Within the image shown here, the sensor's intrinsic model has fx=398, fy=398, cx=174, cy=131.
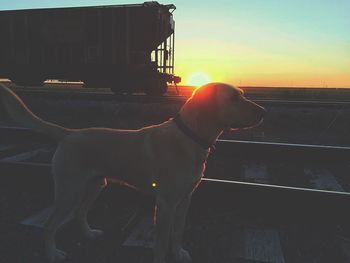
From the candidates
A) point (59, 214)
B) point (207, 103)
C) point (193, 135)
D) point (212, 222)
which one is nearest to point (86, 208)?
point (59, 214)

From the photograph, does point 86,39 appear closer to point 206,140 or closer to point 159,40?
point 159,40

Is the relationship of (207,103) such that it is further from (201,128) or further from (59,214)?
(59,214)

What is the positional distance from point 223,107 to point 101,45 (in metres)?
17.8

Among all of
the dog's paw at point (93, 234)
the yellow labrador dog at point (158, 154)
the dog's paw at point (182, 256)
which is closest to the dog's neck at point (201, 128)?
the yellow labrador dog at point (158, 154)

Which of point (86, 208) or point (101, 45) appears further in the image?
point (101, 45)

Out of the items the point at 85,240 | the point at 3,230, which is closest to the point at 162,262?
the point at 85,240

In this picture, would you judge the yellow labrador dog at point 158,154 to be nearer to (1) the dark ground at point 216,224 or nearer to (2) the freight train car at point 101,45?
(1) the dark ground at point 216,224

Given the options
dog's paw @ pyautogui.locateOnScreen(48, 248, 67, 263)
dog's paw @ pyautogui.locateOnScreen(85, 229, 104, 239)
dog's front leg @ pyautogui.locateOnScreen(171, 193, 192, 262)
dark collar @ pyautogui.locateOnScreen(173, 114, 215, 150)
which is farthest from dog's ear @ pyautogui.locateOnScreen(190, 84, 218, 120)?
dog's paw @ pyautogui.locateOnScreen(48, 248, 67, 263)

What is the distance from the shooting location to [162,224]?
129 inches

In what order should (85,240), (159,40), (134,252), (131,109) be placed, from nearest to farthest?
(134,252), (85,240), (131,109), (159,40)

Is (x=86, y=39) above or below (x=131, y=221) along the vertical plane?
above

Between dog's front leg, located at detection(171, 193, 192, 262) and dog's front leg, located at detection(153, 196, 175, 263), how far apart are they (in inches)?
10.5

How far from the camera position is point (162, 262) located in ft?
11.1

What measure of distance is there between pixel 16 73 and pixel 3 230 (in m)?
19.5
